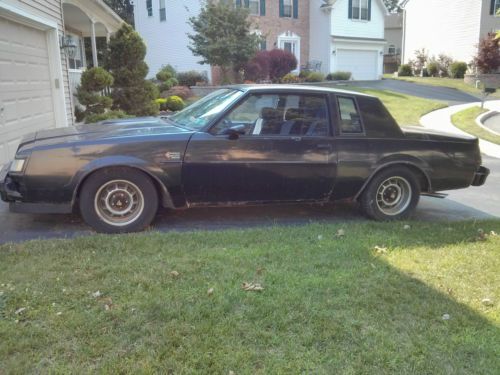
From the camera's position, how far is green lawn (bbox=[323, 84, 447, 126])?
17406mm

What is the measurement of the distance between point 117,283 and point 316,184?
2.65 meters

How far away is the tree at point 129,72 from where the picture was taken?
13969 mm

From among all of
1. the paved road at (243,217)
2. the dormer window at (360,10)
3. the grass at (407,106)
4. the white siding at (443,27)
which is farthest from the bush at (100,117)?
the white siding at (443,27)

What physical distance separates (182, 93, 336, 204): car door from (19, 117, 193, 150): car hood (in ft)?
1.30

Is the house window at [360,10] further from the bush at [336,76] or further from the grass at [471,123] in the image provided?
the grass at [471,123]

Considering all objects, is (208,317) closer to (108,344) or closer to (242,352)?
(242,352)

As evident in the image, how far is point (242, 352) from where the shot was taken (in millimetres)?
2904

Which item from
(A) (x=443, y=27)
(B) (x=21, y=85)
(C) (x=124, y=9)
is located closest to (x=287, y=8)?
(A) (x=443, y=27)

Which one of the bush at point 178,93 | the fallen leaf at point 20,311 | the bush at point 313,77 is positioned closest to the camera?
the fallen leaf at point 20,311

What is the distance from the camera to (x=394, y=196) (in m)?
5.91

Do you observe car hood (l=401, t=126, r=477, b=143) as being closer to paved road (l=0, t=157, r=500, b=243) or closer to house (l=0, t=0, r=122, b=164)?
paved road (l=0, t=157, r=500, b=243)

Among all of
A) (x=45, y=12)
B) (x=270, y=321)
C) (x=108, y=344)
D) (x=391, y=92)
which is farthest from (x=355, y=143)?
(x=391, y=92)

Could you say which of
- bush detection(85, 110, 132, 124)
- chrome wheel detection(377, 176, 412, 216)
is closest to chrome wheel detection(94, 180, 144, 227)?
chrome wheel detection(377, 176, 412, 216)

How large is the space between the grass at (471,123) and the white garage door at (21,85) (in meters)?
11.6
